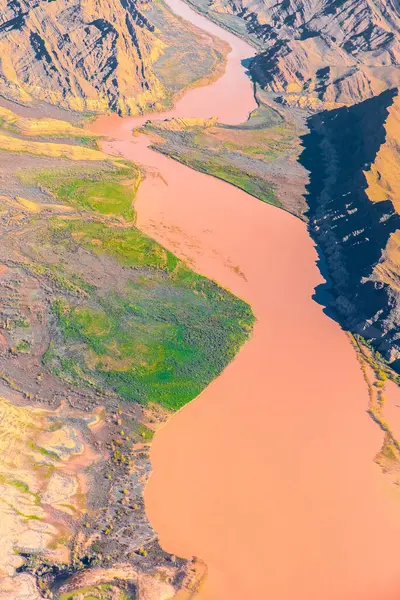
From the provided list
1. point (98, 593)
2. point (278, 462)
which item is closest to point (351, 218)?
point (278, 462)

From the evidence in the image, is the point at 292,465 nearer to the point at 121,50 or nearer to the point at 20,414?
the point at 20,414

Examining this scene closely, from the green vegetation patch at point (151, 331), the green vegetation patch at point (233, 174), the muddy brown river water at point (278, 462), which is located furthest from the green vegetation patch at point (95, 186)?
the green vegetation patch at point (233, 174)

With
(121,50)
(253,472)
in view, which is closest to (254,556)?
(253,472)

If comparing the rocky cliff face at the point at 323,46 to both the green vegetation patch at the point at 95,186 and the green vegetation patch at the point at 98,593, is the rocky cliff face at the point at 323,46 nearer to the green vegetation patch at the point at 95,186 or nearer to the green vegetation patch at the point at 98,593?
the green vegetation patch at the point at 95,186

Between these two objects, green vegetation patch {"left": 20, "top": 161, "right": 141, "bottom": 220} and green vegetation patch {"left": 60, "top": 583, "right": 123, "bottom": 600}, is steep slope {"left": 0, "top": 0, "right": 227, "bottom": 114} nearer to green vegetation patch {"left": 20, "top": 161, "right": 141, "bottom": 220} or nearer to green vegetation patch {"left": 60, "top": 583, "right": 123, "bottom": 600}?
green vegetation patch {"left": 20, "top": 161, "right": 141, "bottom": 220}

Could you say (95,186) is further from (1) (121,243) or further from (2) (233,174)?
(2) (233,174)

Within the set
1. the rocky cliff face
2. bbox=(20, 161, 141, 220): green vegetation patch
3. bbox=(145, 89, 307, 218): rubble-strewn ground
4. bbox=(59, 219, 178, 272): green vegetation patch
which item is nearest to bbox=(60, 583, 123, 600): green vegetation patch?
bbox=(59, 219, 178, 272): green vegetation patch
